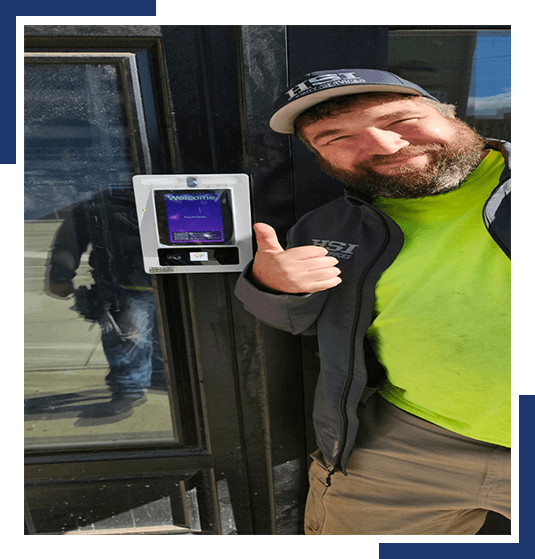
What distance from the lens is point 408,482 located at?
1.39 meters

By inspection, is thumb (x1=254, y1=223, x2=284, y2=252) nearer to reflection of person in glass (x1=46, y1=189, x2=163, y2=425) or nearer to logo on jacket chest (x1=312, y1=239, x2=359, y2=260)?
logo on jacket chest (x1=312, y1=239, x2=359, y2=260)

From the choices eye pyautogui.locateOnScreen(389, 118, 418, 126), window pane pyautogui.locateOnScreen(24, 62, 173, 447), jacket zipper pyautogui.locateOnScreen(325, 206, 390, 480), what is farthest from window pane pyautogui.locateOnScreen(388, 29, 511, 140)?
window pane pyautogui.locateOnScreen(24, 62, 173, 447)

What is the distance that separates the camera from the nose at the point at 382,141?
116 centimetres

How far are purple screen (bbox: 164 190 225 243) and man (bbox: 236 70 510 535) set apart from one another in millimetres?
239

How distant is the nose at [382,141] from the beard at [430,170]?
0.02 metres

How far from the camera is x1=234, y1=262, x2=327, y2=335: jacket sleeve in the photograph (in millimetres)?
1196

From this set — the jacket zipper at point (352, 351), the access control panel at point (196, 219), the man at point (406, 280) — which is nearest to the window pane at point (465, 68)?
the man at point (406, 280)

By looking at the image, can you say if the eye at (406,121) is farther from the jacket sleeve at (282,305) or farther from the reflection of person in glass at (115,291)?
the reflection of person in glass at (115,291)

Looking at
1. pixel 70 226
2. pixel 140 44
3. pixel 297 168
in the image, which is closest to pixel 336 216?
pixel 297 168

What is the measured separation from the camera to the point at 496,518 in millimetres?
1718

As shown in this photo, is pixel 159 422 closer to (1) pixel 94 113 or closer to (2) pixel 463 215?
(1) pixel 94 113

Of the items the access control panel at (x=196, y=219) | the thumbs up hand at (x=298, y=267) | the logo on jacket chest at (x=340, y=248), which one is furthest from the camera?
the access control panel at (x=196, y=219)

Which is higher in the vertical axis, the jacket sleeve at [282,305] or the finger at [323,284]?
the finger at [323,284]

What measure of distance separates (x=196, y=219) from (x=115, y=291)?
0.42 metres
